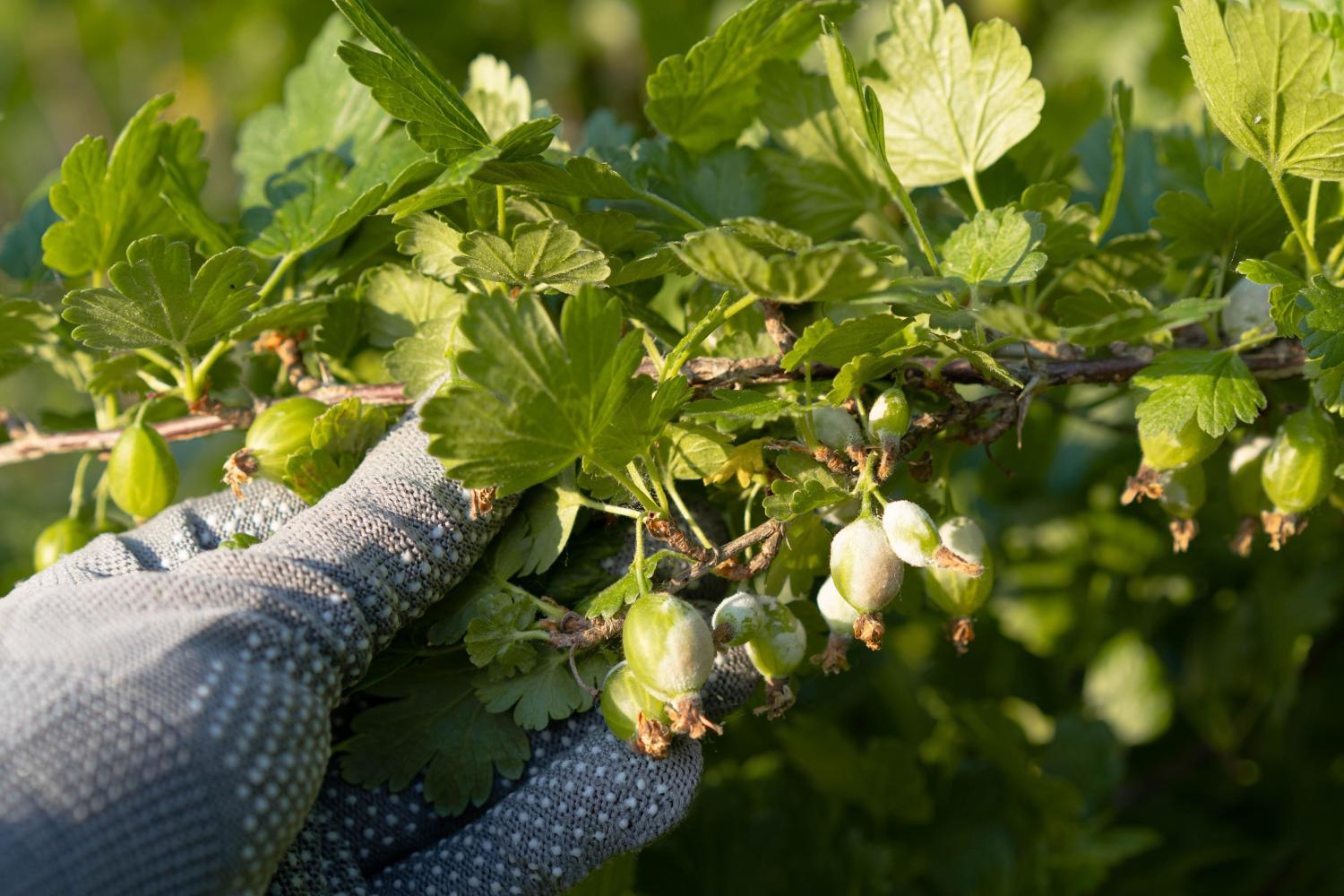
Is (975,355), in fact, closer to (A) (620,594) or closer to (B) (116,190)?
(A) (620,594)

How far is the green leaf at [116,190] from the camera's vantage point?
0.72 m

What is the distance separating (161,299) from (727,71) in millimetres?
380

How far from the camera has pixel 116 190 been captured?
75 cm

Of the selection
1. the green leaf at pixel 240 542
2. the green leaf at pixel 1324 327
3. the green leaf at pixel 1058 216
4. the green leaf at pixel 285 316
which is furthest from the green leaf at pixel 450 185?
the green leaf at pixel 1324 327

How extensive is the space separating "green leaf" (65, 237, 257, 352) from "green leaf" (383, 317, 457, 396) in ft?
0.29

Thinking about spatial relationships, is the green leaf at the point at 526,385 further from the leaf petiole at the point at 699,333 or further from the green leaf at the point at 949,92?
the green leaf at the point at 949,92

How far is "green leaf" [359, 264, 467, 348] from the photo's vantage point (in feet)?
2.42

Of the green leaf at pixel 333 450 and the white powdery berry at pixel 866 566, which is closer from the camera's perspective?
the white powdery berry at pixel 866 566

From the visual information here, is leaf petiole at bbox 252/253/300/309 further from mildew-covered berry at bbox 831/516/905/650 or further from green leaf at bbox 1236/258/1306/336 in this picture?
green leaf at bbox 1236/258/1306/336

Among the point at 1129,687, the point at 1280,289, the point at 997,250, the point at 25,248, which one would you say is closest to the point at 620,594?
the point at 997,250

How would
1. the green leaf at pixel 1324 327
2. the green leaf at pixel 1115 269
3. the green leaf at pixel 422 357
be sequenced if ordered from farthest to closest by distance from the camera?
the green leaf at pixel 1115 269
the green leaf at pixel 422 357
the green leaf at pixel 1324 327

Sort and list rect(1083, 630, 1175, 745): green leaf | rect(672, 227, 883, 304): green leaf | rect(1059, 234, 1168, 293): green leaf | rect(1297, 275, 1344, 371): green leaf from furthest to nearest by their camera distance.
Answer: rect(1083, 630, 1175, 745): green leaf → rect(1059, 234, 1168, 293): green leaf → rect(1297, 275, 1344, 371): green leaf → rect(672, 227, 883, 304): green leaf

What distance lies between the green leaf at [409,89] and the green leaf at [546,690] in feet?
0.93

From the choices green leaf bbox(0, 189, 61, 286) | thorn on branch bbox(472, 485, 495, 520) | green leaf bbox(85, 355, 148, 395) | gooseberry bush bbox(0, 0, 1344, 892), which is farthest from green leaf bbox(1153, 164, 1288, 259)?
green leaf bbox(0, 189, 61, 286)
